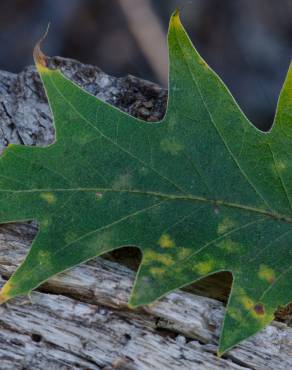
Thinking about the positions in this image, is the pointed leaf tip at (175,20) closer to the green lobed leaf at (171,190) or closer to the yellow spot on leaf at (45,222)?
the green lobed leaf at (171,190)

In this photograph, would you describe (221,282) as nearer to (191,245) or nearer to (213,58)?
(191,245)

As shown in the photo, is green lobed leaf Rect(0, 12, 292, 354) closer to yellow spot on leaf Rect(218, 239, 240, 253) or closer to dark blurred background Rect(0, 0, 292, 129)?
yellow spot on leaf Rect(218, 239, 240, 253)

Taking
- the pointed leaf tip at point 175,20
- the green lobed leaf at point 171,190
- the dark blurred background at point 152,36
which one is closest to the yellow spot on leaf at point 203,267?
the green lobed leaf at point 171,190

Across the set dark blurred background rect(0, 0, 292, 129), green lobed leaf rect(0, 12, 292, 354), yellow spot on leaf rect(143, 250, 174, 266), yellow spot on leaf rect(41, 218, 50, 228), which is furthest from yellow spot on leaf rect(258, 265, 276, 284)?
dark blurred background rect(0, 0, 292, 129)

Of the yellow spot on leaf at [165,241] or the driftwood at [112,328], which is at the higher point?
the yellow spot on leaf at [165,241]

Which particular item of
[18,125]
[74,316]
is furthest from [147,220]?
[18,125]
